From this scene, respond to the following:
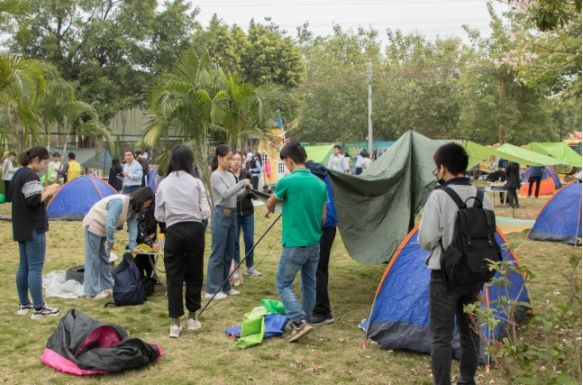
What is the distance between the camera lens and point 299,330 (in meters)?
5.11

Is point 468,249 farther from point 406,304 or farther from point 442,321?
point 406,304

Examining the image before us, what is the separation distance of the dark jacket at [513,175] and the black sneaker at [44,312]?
38.4 ft

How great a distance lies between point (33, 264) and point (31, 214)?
50cm

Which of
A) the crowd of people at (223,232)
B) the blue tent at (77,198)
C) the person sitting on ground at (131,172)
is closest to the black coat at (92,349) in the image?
the crowd of people at (223,232)

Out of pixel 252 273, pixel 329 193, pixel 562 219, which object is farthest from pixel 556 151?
pixel 329 193

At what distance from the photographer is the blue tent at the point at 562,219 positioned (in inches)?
404

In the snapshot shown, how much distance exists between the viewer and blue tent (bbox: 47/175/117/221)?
12.7 meters

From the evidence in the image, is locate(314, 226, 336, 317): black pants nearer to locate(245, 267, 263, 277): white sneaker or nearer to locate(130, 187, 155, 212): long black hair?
locate(130, 187, 155, 212): long black hair

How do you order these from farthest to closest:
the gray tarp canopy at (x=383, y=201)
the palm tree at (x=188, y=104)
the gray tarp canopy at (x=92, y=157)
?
1. the gray tarp canopy at (x=92, y=157)
2. the palm tree at (x=188, y=104)
3. the gray tarp canopy at (x=383, y=201)

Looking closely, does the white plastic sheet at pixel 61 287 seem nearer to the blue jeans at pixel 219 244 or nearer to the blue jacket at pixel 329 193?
the blue jeans at pixel 219 244

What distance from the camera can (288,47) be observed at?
33688 mm

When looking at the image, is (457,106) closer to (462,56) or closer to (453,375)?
(462,56)

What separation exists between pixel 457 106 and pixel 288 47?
9.90 metres

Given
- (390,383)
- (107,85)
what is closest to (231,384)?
(390,383)
